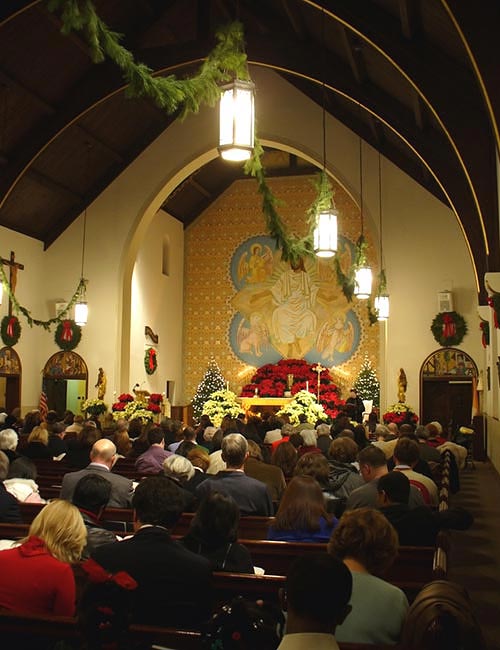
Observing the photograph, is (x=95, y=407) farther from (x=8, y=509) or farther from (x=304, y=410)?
(x=8, y=509)

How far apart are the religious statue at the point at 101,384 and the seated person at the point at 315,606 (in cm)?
1671

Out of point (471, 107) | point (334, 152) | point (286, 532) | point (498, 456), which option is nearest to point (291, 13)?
point (334, 152)

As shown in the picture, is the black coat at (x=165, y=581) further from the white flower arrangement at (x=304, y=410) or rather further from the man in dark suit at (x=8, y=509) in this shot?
the white flower arrangement at (x=304, y=410)

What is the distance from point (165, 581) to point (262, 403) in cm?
1667

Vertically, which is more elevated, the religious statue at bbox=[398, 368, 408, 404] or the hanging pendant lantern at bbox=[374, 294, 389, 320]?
the hanging pendant lantern at bbox=[374, 294, 389, 320]

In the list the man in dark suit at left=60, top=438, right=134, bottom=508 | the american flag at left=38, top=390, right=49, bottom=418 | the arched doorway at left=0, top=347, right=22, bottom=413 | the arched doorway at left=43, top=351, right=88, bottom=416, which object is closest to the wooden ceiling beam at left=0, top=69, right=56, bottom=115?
the arched doorway at left=0, top=347, right=22, bottom=413

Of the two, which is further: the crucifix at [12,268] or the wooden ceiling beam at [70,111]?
the crucifix at [12,268]

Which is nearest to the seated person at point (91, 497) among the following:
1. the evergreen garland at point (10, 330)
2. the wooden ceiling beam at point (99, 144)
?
the wooden ceiling beam at point (99, 144)

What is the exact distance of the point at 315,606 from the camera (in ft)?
6.09

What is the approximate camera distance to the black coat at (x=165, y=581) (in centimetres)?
286

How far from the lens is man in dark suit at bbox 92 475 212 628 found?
2.86m

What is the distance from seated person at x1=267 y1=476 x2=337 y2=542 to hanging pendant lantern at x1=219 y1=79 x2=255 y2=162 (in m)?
2.65

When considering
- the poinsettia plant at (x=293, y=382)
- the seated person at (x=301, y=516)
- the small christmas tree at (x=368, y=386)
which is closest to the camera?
the seated person at (x=301, y=516)

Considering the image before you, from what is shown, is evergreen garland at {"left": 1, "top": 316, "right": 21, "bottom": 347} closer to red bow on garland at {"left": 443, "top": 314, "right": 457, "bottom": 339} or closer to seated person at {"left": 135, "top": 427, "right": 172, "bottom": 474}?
red bow on garland at {"left": 443, "top": 314, "right": 457, "bottom": 339}
